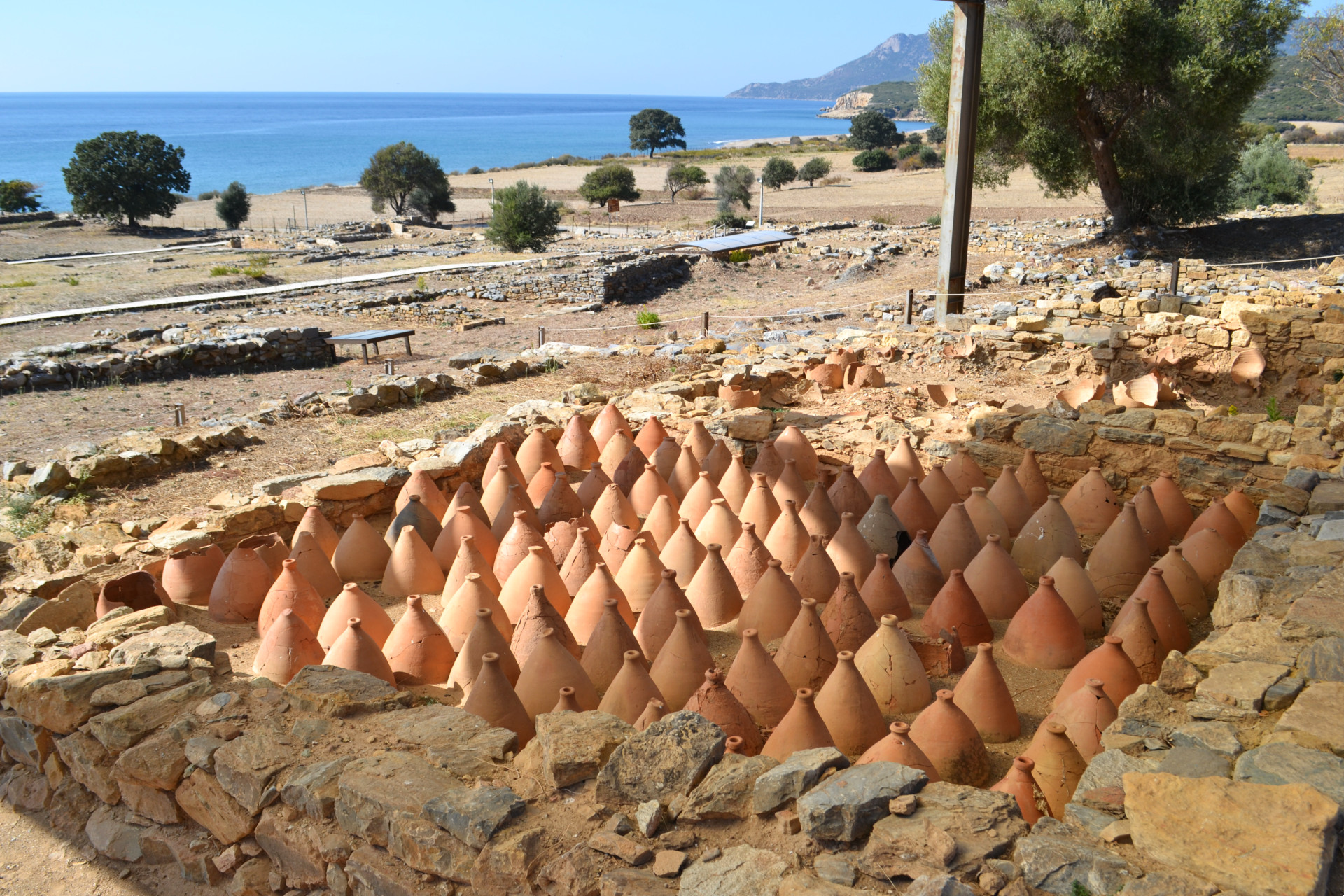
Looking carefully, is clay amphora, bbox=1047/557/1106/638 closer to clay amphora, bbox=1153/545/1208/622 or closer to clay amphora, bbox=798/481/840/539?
clay amphora, bbox=1153/545/1208/622

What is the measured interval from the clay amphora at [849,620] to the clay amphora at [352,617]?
218cm

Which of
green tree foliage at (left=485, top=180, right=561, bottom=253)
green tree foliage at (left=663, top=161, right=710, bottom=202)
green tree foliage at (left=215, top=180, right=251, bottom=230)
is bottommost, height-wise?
green tree foliage at (left=485, top=180, right=561, bottom=253)

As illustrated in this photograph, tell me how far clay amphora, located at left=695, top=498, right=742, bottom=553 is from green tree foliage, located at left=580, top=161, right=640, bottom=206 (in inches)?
1450

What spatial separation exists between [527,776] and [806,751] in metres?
0.86

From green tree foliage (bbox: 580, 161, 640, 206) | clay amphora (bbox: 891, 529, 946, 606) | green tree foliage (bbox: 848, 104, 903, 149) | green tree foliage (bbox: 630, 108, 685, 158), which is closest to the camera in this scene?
clay amphora (bbox: 891, 529, 946, 606)

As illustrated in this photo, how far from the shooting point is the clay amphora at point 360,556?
5668 millimetres

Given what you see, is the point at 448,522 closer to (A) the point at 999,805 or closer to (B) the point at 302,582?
(B) the point at 302,582

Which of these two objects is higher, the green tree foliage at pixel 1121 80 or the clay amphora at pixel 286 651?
the green tree foliage at pixel 1121 80

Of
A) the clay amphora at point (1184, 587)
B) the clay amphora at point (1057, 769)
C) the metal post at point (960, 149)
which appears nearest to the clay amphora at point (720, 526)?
the clay amphora at point (1184, 587)

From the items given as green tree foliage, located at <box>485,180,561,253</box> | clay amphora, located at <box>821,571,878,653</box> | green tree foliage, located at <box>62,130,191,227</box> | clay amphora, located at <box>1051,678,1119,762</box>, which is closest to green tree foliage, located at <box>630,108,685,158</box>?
green tree foliage, located at <box>62,130,191,227</box>

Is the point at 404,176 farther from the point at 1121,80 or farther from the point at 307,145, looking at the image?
the point at 307,145

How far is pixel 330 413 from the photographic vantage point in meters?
9.89

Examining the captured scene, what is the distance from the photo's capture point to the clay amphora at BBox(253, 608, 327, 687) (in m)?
4.36

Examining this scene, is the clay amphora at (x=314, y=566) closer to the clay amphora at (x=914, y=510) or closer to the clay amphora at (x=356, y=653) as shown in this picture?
the clay amphora at (x=356, y=653)
